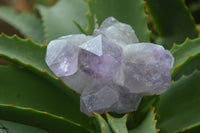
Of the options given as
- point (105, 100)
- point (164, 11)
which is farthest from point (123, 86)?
point (164, 11)

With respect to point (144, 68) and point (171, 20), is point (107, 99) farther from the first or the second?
point (171, 20)

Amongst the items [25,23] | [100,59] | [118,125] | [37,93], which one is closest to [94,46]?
[100,59]

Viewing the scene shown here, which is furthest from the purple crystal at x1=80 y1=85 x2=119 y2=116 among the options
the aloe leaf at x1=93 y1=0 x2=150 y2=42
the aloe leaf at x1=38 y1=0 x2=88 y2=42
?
the aloe leaf at x1=38 y1=0 x2=88 y2=42

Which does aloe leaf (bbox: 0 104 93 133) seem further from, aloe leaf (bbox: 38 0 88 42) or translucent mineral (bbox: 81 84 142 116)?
aloe leaf (bbox: 38 0 88 42)

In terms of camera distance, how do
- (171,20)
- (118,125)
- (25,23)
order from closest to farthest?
(118,125) < (171,20) < (25,23)

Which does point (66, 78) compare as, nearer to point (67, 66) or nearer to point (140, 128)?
point (67, 66)

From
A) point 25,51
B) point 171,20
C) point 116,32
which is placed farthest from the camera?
point 171,20

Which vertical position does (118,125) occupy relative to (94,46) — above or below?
below

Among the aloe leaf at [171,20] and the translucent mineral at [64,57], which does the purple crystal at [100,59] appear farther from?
the aloe leaf at [171,20]
